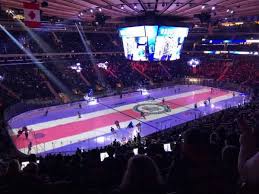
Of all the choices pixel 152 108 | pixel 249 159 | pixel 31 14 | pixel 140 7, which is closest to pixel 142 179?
pixel 249 159

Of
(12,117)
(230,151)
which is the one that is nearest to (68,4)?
(230,151)

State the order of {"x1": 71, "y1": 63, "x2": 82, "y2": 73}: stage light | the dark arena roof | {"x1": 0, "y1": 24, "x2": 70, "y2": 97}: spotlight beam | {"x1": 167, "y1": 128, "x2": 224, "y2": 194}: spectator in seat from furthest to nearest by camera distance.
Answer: {"x1": 71, "y1": 63, "x2": 82, "y2": 73}: stage light, {"x1": 0, "y1": 24, "x2": 70, "y2": 97}: spotlight beam, the dark arena roof, {"x1": 167, "y1": 128, "x2": 224, "y2": 194}: spectator in seat

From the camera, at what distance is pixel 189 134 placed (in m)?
3.34

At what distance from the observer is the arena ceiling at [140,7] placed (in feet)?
43.8

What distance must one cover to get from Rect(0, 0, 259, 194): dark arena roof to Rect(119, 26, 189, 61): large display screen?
6 cm

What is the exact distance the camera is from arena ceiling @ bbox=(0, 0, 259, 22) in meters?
13.3

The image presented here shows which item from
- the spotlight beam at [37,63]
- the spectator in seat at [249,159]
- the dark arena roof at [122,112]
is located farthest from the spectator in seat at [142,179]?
the spotlight beam at [37,63]

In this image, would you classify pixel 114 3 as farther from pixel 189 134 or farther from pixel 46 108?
pixel 46 108

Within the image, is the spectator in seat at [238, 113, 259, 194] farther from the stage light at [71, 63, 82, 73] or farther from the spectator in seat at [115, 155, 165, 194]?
the stage light at [71, 63, 82, 73]

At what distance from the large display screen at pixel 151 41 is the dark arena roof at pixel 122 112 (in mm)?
65

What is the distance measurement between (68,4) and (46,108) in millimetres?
20453

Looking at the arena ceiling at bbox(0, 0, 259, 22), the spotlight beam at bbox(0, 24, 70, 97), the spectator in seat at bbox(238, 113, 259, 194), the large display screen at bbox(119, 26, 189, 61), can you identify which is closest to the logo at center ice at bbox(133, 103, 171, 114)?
the spotlight beam at bbox(0, 24, 70, 97)

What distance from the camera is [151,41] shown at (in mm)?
16719

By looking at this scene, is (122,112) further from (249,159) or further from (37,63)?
(249,159)
